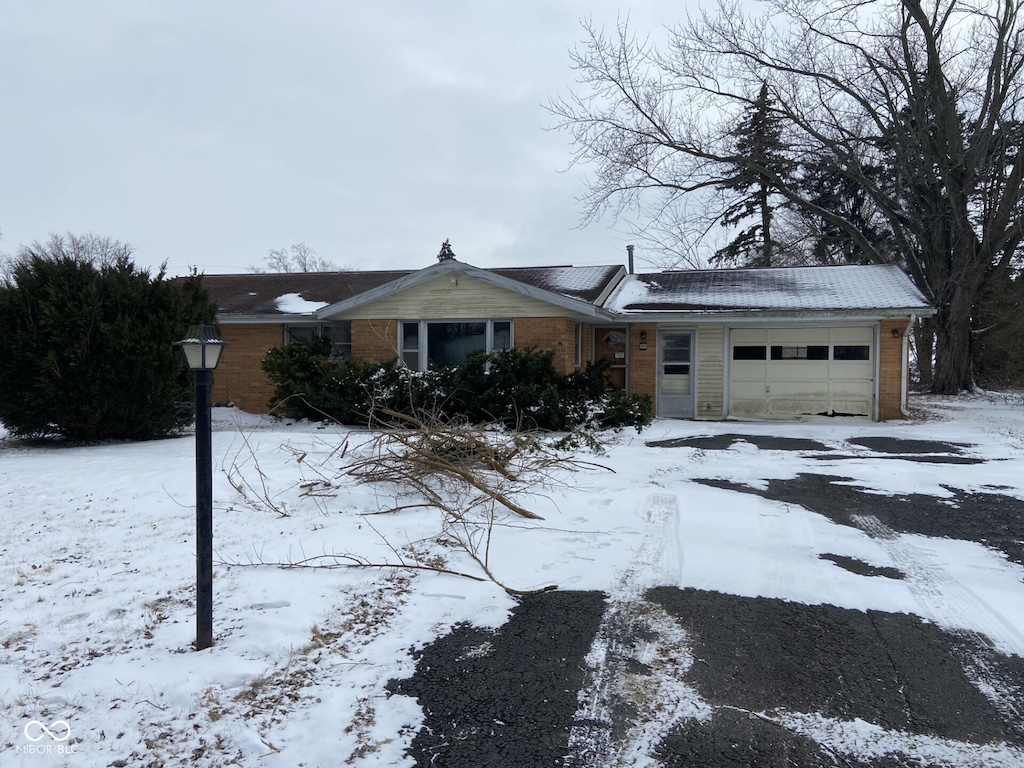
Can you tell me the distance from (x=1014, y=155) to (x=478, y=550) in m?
25.0

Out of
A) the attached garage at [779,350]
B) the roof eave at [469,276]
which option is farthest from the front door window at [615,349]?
the roof eave at [469,276]

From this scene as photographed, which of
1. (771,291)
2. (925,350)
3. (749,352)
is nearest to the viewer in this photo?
(749,352)

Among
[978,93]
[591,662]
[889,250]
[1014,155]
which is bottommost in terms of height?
[591,662]

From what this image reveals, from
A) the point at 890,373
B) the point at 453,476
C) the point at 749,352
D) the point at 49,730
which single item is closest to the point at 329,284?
the point at 749,352

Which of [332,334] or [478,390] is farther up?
[332,334]

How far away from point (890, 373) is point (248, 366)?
14918 millimetres

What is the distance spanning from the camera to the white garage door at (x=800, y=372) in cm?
1534

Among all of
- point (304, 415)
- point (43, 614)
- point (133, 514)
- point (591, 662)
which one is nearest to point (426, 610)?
point (591, 662)

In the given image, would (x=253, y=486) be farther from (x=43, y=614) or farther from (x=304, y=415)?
(x=304, y=415)

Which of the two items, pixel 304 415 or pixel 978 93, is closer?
pixel 304 415

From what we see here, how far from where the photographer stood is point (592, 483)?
→ 315 inches

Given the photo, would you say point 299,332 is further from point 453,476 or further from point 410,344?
point 453,476

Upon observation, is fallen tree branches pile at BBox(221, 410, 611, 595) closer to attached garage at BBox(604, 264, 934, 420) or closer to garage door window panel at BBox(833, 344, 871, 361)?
attached garage at BBox(604, 264, 934, 420)

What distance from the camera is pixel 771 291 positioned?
667 inches
